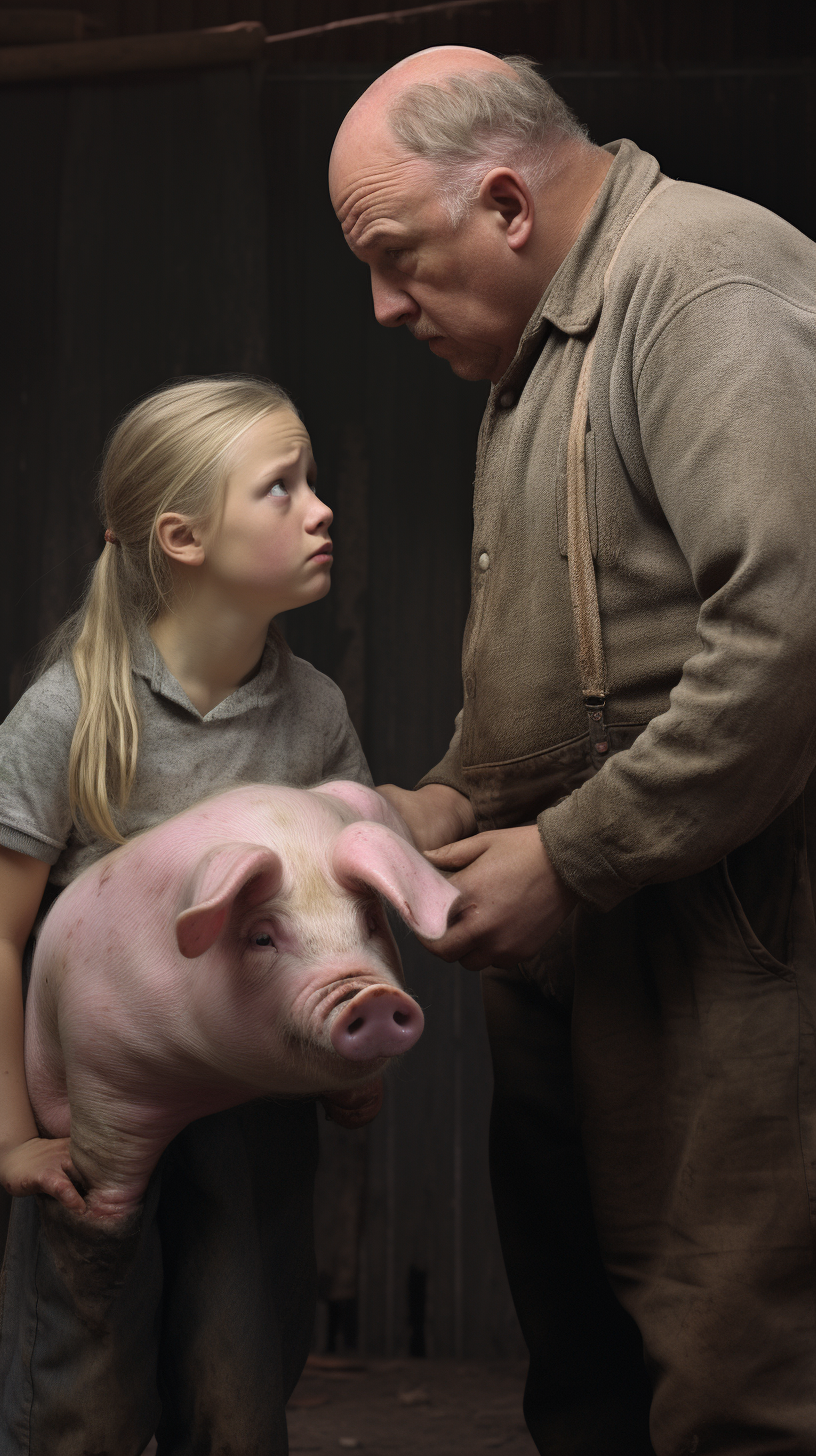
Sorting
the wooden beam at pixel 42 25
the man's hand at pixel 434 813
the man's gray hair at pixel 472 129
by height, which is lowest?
the man's hand at pixel 434 813

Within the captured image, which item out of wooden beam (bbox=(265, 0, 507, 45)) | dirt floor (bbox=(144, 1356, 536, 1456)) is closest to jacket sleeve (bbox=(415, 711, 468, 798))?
dirt floor (bbox=(144, 1356, 536, 1456))

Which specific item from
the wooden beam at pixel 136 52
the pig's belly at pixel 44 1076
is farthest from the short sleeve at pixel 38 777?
the wooden beam at pixel 136 52

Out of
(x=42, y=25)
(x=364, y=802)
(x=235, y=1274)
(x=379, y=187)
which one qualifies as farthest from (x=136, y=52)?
(x=235, y=1274)

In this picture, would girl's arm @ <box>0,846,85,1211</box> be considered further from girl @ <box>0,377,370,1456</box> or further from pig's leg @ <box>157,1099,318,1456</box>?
pig's leg @ <box>157,1099,318,1456</box>

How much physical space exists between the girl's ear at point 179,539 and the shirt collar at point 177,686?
0.11m

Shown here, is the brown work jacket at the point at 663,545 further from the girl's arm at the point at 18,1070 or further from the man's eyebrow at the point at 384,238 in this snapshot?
the girl's arm at the point at 18,1070

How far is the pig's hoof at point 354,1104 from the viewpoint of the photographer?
1605 millimetres

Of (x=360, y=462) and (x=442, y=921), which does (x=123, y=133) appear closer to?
(x=360, y=462)

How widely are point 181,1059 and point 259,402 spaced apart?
0.88 metres

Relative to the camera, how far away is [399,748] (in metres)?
3.37

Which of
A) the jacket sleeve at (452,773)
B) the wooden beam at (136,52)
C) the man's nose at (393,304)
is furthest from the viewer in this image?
the wooden beam at (136,52)

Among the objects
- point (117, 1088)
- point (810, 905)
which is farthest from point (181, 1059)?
point (810, 905)

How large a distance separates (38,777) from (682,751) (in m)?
0.80

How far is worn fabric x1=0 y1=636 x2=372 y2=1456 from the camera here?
5.20 ft
